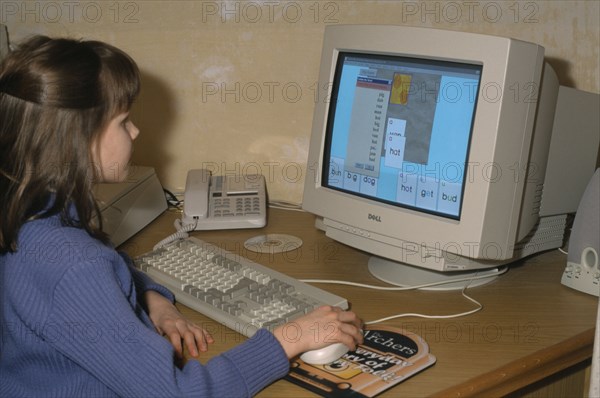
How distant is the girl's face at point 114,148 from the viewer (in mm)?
1143

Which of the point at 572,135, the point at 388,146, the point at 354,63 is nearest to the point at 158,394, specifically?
the point at 388,146

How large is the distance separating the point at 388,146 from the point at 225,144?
0.58 metres

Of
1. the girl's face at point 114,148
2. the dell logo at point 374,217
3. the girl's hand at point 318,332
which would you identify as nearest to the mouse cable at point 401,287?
the dell logo at point 374,217

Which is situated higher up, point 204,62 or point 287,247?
point 204,62

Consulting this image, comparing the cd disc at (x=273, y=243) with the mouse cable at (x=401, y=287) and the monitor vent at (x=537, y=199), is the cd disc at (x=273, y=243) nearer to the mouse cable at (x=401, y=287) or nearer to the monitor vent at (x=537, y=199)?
the mouse cable at (x=401, y=287)

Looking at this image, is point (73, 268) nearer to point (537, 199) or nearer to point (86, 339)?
point (86, 339)

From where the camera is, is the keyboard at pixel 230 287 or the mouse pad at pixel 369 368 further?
the keyboard at pixel 230 287

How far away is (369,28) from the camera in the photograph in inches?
56.2

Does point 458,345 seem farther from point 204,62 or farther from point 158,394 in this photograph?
point 204,62

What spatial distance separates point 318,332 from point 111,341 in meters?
0.29

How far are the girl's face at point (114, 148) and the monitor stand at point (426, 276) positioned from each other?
0.53 meters

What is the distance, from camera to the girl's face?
114 cm

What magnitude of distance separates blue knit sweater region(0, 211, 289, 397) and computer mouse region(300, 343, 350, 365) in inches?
1.7

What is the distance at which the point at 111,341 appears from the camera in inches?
39.7
